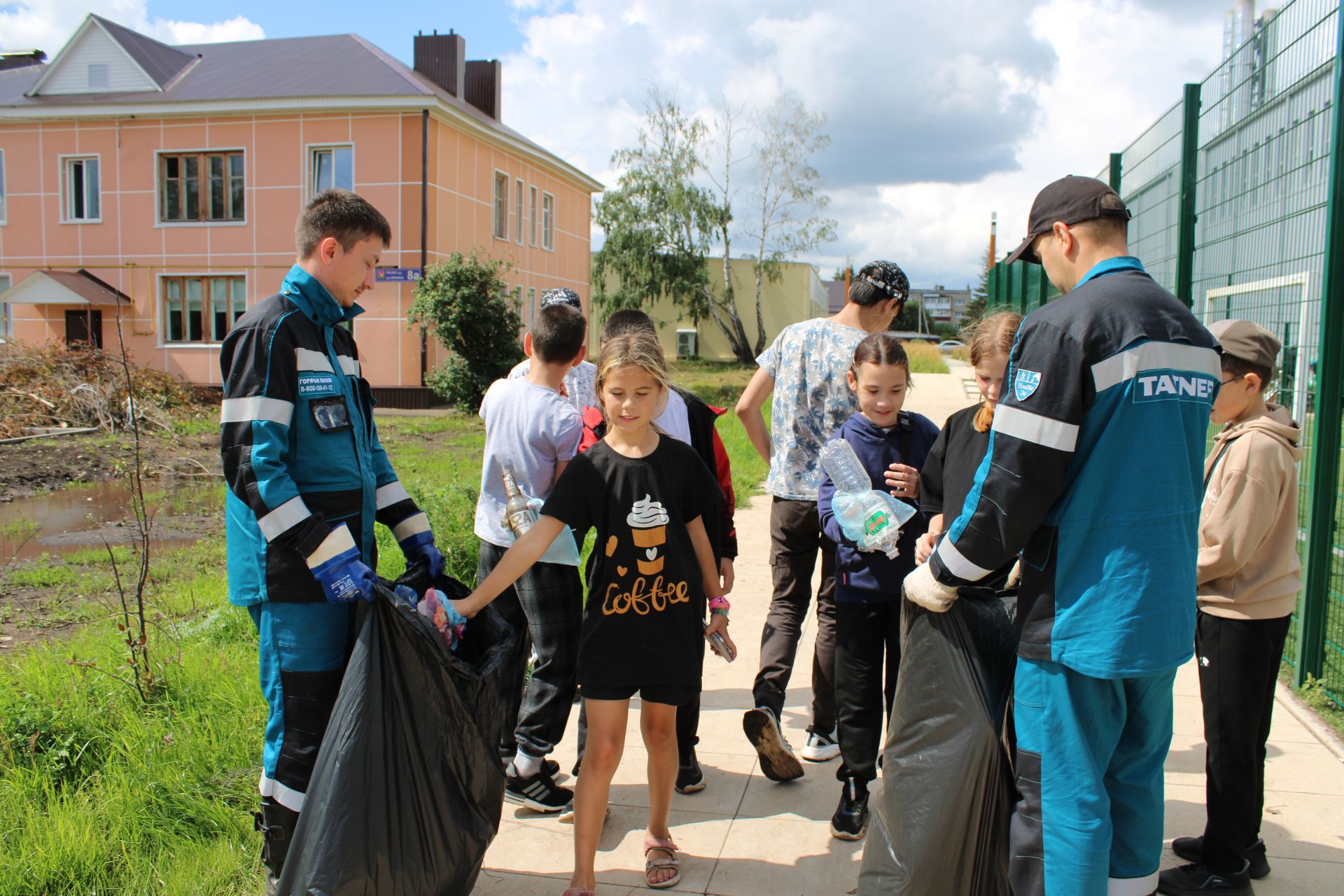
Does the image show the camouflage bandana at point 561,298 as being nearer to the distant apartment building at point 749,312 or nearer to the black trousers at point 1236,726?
the black trousers at point 1236,726

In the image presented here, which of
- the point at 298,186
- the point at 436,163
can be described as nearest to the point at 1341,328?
the point at 436,163

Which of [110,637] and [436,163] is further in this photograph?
[436,163]

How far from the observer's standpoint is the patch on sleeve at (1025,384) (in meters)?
2.21

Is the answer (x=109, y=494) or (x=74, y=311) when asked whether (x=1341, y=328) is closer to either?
(x=109, y=494)

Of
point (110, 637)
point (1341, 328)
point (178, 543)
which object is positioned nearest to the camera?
point (1341, 328)

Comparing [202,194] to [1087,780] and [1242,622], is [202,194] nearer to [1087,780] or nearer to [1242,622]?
[1242,622]

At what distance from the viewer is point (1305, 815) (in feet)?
11.5

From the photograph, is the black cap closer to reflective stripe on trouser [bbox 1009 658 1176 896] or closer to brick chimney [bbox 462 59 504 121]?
reflective stripe on trouser [bbox 1009 658 1176 896]

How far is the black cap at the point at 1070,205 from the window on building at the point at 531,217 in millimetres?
29607

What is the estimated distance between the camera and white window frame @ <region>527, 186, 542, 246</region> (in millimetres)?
31156

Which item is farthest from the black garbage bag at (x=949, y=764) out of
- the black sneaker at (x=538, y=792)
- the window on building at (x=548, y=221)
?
the window on building at (x=548, y=221)

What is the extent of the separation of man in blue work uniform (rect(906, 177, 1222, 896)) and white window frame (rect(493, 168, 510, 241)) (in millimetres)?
27408

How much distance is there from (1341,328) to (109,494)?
1240cm

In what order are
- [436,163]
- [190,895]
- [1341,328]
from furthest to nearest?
[436,163]
[1341,328]
[190,895]
